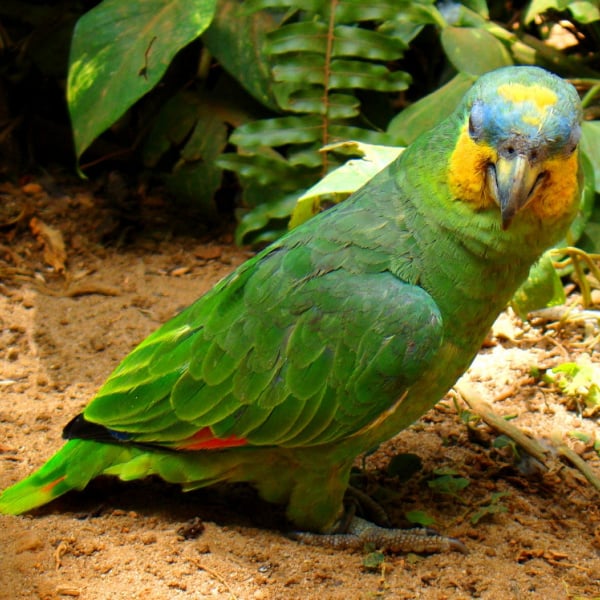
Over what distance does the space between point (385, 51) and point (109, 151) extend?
1.56 metres

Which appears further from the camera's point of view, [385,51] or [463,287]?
[385,51]

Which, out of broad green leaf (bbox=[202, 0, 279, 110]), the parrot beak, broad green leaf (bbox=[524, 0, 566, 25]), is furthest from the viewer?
broad green leaf (bbox=[202, 0, 279, 110])

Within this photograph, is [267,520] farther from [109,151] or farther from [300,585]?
[109,151]

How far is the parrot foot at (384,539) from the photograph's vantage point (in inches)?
105

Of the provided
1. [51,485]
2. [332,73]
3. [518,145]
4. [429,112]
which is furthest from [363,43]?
[51,485]

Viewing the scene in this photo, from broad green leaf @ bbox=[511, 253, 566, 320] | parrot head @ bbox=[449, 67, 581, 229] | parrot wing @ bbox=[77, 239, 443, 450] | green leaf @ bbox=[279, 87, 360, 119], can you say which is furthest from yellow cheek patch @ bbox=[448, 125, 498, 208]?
green leaf @ bbox=[279, 87, 360, 119]

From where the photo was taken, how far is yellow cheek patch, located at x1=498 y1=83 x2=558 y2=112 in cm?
215

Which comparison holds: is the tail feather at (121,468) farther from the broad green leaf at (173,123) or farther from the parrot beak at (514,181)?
the broad green leaf at (173,123)

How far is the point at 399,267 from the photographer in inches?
96.0

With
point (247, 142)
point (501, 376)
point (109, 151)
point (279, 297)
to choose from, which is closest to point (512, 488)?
point (501, 376)

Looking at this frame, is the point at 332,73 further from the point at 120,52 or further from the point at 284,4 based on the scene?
the point at 120,52

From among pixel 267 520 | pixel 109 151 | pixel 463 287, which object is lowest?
pixel 267 520

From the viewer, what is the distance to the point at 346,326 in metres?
2.45

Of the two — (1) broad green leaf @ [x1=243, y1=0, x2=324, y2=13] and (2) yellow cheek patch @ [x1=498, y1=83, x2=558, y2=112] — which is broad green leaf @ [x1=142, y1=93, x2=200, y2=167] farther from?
(2) yellow cheek patch @ [x1=498, y1=83, x2=558, y2=112]
